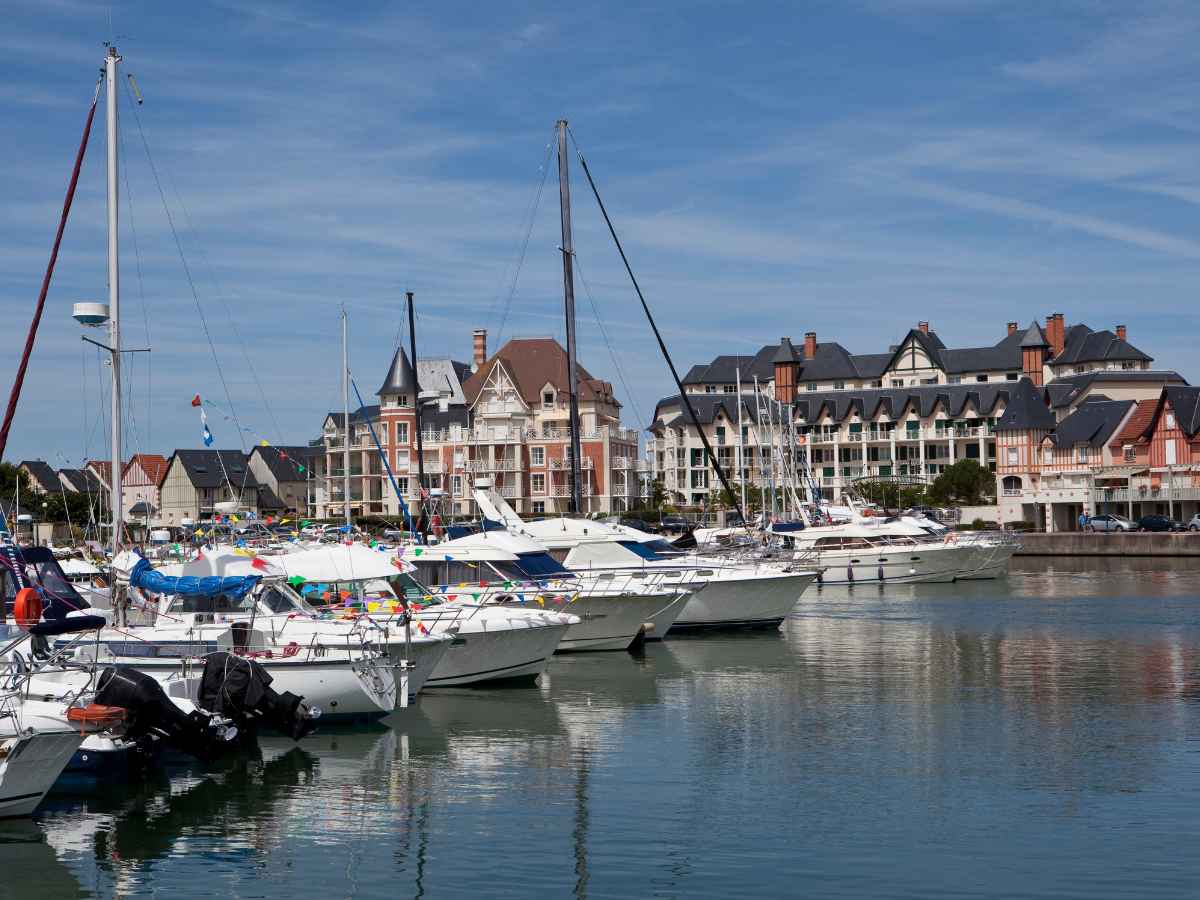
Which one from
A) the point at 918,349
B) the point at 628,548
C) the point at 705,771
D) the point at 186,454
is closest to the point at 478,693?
the point at 705,771

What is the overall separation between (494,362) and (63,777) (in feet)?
330

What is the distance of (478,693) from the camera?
103ft

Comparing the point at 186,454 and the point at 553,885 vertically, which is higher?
the point at 186,454

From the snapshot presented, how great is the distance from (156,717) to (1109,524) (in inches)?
3526

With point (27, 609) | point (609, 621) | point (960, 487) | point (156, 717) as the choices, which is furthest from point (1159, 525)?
point (27, 609)

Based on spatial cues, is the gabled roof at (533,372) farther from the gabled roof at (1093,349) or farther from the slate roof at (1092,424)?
the gabled roof at (1093,349)

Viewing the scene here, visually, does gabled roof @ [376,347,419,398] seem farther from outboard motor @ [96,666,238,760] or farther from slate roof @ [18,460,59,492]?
outboard motor @ [96,666,238,760]

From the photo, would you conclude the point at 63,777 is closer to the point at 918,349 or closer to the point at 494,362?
the point at 494,362

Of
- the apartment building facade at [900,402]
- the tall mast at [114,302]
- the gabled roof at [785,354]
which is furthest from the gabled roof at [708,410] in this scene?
the tall mast at [114,302]

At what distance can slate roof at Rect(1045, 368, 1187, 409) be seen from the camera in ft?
455

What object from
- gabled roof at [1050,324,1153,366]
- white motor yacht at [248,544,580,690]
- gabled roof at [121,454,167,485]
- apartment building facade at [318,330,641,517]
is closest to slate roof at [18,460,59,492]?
gabled roof at [121,454,167,485]

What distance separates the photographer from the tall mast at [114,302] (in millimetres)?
29766

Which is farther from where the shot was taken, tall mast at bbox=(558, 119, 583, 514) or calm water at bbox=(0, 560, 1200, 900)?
tall mast at bbox=(558, 119, 583, 514)

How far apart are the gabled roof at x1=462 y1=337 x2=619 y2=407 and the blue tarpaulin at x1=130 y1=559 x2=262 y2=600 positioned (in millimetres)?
91959
